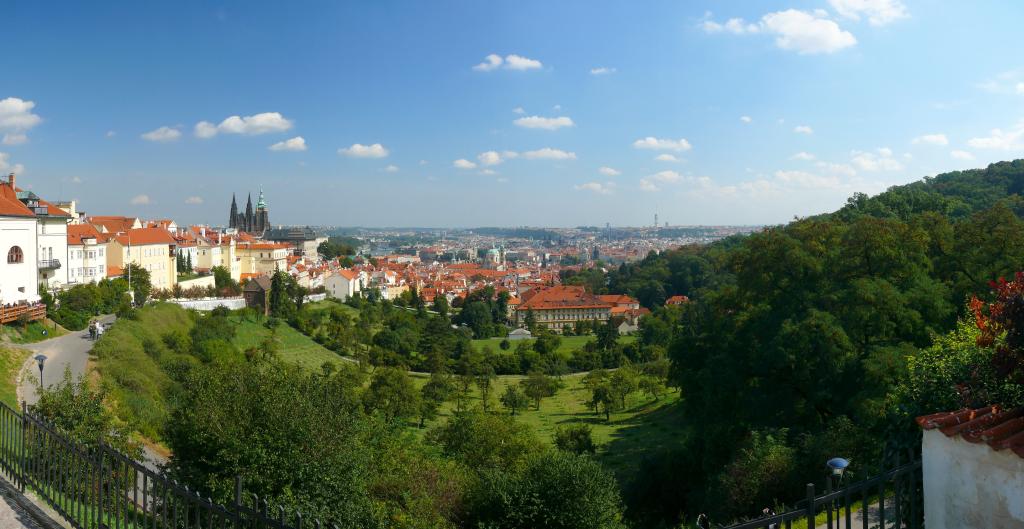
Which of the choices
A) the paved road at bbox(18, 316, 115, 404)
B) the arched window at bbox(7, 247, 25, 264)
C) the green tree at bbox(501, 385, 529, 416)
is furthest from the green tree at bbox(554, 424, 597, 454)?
the arched window at bbox(7, 247, 25, 264)

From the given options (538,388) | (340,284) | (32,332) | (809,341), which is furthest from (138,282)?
(340,284)

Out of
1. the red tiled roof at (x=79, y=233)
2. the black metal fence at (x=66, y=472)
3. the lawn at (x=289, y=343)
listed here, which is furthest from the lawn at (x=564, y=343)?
the black metal fence at (x=66, y=472)

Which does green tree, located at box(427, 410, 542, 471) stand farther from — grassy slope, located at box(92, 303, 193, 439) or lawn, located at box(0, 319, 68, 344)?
lawn, located at box(0, 319, 68, 344)

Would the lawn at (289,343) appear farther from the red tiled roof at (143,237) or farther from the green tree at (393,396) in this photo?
the red tiled roof at (143,237)

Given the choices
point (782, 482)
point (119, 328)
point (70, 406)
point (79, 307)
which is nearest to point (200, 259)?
point (79, 307)

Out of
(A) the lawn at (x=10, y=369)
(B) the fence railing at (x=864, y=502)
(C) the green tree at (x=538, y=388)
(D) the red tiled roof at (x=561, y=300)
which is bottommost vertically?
(C) the green tree at (x=538, y=388)

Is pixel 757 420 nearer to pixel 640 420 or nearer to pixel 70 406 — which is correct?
pixel 70 406
